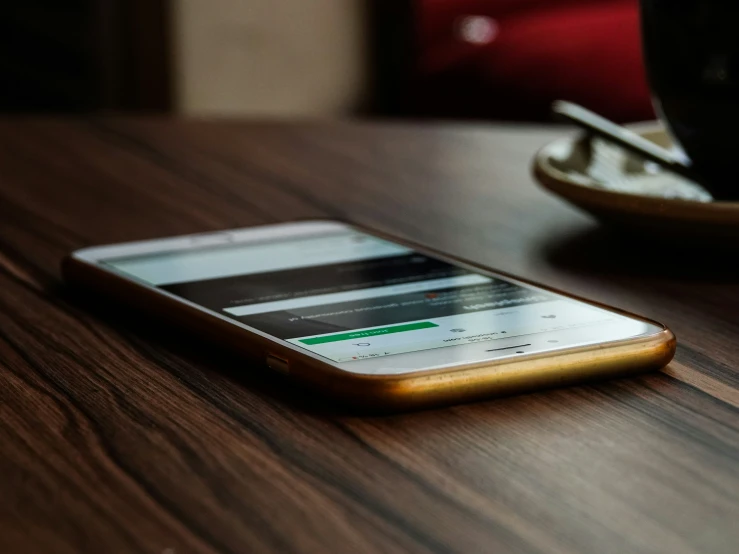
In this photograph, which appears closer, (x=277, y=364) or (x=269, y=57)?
(x=277, y=364)

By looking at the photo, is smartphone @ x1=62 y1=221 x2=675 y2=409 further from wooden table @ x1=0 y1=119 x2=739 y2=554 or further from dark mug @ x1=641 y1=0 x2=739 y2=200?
dark mug @ x1=641 y1=0 x2=739 y2=200

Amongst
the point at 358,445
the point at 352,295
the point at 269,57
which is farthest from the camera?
the point at 269,57

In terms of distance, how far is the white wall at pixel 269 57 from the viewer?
6.38 feet

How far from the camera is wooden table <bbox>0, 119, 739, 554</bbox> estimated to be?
0.26 meters

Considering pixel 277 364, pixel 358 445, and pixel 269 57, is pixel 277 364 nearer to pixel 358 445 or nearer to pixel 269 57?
pixel 358 445

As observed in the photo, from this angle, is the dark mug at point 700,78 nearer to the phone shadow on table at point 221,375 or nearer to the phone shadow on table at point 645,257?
the phone shadow on table at point 645,257

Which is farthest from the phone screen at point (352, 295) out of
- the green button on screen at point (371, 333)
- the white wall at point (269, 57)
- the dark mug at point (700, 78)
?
the white wall at point (269, 57)

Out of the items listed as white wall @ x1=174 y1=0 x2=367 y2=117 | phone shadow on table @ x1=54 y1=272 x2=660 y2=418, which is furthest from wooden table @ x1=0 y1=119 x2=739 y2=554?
white wall @ x1=174 y1=0 x2=367 y2=117

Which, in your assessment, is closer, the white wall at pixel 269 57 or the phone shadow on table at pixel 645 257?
the phone shadow on table at pixel 645 257

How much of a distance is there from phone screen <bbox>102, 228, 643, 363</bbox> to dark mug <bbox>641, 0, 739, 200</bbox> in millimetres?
147

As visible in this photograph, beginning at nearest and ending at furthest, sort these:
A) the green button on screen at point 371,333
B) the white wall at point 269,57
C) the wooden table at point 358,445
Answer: the wooden table at point 358,445 < the green button on screen at point 371,333 < the white wall at point 269,57

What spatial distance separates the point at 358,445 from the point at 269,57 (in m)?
1.82

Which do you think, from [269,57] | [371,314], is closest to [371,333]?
[371,314]

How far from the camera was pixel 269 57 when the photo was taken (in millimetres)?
2055
